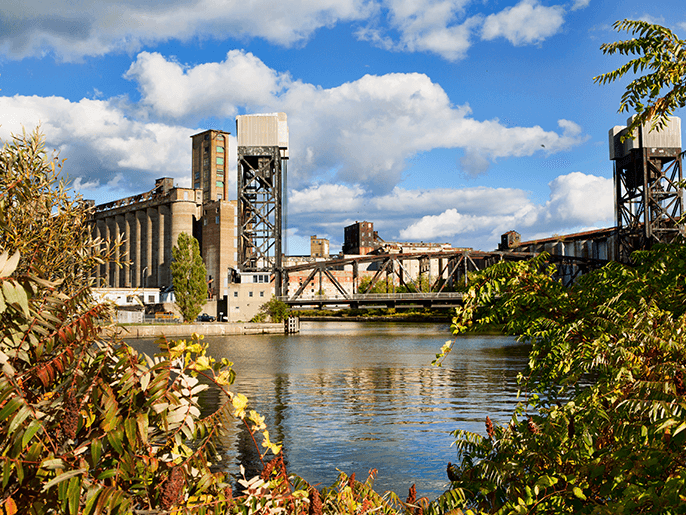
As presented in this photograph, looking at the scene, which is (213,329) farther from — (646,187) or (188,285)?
(646,187)

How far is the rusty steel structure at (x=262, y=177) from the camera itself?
93.9 metres

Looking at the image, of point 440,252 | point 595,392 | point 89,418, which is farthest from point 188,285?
point 89,418

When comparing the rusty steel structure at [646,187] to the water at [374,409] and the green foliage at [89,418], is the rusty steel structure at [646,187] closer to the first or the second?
the water at [374,409]

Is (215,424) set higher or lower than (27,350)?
lower

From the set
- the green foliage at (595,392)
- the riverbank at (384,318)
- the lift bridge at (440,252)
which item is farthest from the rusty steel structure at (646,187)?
the green foliage at (595,392)

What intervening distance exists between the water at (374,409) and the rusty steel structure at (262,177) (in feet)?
174

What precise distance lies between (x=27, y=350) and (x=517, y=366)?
3426 centimetres

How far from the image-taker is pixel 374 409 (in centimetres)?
2114

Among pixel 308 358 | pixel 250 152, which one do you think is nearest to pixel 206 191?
pixel 250 152

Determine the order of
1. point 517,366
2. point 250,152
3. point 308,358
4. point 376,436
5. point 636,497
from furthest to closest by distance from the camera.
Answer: point 250,152 < point 308,358 < point 517,366 < point 376,436 < point 636,497

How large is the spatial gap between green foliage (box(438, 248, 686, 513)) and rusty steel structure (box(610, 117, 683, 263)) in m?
80.5

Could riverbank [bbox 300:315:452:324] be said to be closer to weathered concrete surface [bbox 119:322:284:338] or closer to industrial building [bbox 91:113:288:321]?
industrial building [bbox 91:113:288:321]

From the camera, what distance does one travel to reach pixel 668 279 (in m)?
4.93

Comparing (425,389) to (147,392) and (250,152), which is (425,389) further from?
(250,152)
